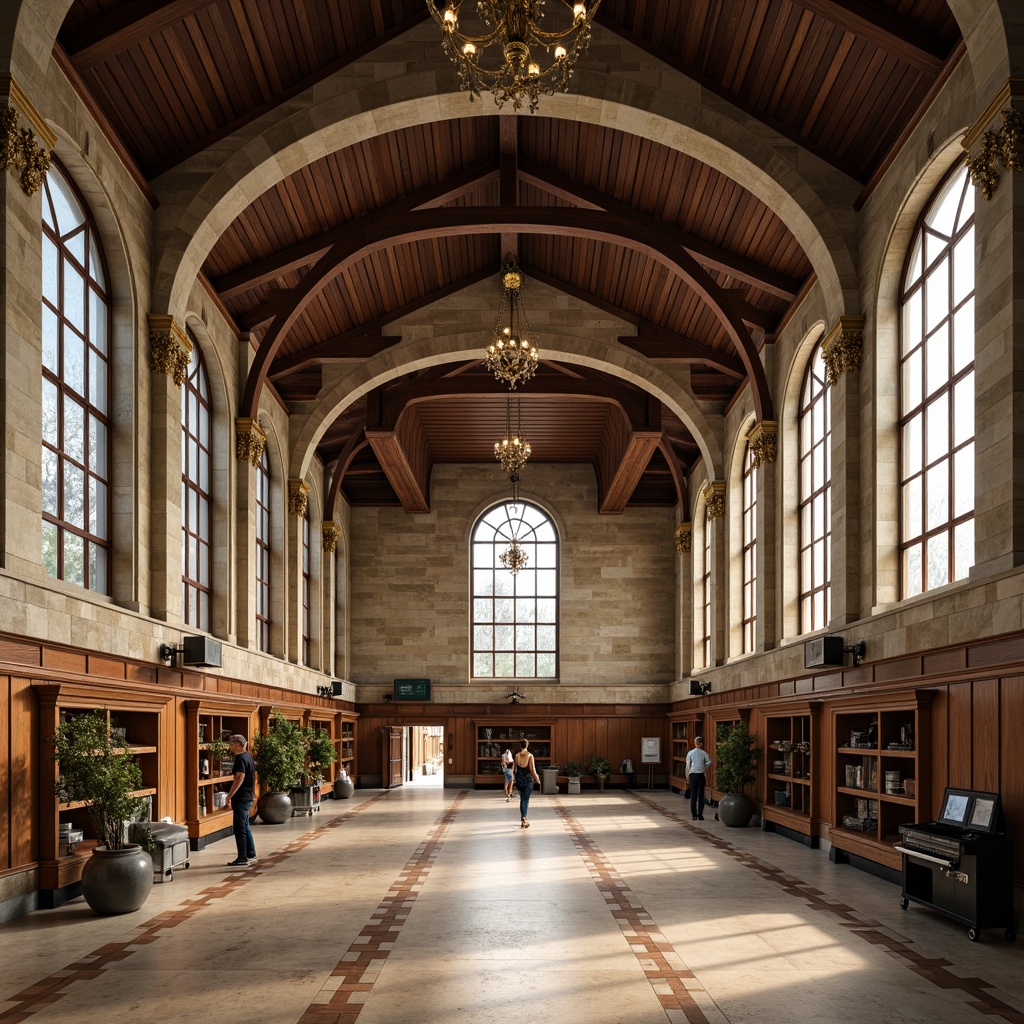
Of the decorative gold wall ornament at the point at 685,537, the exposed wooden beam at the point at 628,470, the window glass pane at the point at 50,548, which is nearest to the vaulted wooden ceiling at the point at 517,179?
the exposed wooden beam at the point at 628,470

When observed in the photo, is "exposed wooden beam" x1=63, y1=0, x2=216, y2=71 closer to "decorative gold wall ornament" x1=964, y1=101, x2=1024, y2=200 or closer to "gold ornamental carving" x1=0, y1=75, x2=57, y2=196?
"gold ornamental carving" x1=0, y1=75, x2=57, y2=196

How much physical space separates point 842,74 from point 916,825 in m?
8.52

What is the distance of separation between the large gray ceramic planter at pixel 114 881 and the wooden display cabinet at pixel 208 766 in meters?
4.44

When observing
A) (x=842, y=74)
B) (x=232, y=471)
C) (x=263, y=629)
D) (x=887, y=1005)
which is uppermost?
(x=842, y=74)

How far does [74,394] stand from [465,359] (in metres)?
11.5

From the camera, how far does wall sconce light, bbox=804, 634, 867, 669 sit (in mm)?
13477

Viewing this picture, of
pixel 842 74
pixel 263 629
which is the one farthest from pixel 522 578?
pixel 842 74

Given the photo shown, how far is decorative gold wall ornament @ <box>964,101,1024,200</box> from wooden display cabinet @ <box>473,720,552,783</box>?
22.5 metres

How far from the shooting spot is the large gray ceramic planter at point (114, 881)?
33.1 ft

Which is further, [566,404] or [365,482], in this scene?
[365,482]

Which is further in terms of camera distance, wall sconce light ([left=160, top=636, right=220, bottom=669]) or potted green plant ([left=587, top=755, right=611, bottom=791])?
potted green plant ([left=587, top=755, right=611, bottom=791])

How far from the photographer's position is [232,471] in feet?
61.4

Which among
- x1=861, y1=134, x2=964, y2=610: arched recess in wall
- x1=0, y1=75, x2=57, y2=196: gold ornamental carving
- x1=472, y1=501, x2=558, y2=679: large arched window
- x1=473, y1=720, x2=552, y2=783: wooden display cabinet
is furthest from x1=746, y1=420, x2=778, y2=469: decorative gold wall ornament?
x1=473, y1=720, x2=552, y2=783: wooden display cabinet

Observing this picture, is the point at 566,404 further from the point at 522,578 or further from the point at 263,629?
the point at 263,629
